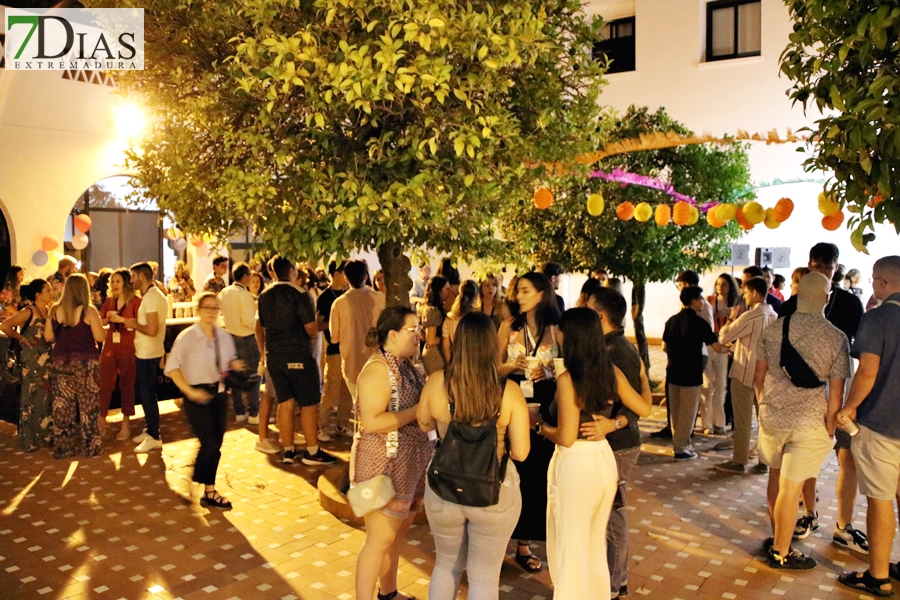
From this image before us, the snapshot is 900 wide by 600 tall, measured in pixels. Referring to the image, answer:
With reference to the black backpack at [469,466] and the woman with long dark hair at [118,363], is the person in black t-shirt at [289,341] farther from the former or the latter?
the black backpack at [469,466]

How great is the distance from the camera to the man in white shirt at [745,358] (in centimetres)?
674

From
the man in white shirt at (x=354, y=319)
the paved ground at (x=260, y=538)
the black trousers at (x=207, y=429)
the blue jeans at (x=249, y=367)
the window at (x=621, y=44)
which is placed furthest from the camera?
the window at (x=621, y=44)

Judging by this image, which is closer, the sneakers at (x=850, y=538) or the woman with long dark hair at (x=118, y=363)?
the sneakers at (x=850, y=538)

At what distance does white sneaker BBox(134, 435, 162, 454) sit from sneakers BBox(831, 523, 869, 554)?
6040mm

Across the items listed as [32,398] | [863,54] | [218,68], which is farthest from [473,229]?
[32,398]

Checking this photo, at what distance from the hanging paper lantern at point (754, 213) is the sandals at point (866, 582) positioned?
434cm

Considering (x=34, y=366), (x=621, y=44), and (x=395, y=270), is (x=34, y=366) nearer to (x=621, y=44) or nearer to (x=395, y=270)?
(x=395, y=270)

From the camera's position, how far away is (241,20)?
4.83 metres

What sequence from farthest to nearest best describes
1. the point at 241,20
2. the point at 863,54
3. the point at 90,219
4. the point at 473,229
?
the point at 90,219 → the point at 473,229 → the point at 241,20 → the point at 863,54

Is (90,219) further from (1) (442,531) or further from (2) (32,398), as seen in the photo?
(1) (442,531)

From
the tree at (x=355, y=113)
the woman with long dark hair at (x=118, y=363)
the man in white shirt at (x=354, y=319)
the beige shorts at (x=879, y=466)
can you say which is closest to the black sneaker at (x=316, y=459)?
the man in white shirt at (x=354, y=319)

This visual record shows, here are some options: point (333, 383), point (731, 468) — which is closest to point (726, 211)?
point (731, 468)

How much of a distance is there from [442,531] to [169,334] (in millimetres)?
6744

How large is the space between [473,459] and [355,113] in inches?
109
